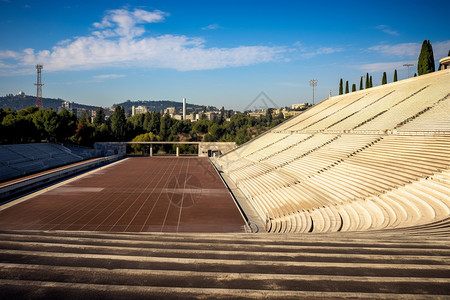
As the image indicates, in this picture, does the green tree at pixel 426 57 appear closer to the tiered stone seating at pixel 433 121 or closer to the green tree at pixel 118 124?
the tiered stone seating at pixel 433 121

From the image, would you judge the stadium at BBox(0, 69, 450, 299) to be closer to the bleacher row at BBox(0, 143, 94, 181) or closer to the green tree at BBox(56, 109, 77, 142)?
the bleacher row at BBox(0, 143, 94, 181)

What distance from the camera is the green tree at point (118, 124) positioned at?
55.8 m

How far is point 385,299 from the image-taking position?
3348 mm

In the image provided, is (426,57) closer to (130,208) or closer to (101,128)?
(130,208)

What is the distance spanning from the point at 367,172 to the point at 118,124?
5274 centimetres

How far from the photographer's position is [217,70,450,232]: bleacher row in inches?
373

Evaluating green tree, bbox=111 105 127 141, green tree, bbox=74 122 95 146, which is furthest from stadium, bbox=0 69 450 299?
green tree, bbox=111 105 127 141

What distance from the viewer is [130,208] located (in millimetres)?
14047

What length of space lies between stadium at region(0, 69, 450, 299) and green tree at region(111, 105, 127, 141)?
96.8ft

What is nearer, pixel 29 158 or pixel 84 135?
pixel 29 158

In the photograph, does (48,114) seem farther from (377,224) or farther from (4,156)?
(377,224)

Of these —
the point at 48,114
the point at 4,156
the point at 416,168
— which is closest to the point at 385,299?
the point at 416,168

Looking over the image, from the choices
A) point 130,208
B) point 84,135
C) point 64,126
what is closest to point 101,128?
point 84,135

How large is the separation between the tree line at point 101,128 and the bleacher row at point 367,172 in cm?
2885
